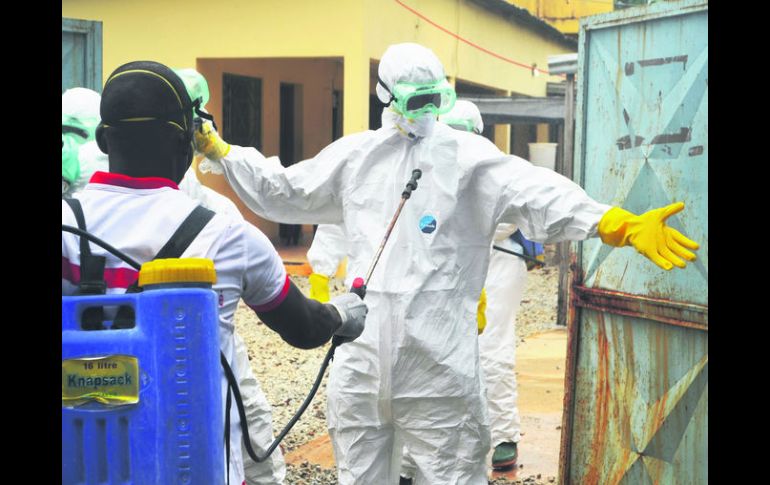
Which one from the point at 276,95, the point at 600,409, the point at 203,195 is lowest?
the point at 600,409

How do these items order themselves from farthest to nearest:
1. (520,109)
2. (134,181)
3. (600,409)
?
1. (520,109)
2. (600,409)
3. (134,181)

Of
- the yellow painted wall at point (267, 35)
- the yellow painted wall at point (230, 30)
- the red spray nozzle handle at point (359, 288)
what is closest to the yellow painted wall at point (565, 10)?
the yellow painted wall at point (267, 35)

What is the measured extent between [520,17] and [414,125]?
47.7 ft

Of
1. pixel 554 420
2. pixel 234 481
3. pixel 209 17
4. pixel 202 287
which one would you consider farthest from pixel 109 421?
→ pixel 209 17

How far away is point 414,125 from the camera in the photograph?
3990 millimetres

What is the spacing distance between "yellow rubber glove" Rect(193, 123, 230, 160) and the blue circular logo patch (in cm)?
84

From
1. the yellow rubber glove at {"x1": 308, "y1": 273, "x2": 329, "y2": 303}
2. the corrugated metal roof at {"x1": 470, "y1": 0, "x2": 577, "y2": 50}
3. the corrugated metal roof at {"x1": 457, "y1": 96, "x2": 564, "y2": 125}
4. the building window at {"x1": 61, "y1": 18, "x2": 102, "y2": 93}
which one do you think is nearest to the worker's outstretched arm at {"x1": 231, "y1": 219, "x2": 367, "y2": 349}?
the yellow rubber glove at {"x1": 308, "y1": 273, "x2": 329, "y2": 303}

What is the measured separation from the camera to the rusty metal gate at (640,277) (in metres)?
3.78

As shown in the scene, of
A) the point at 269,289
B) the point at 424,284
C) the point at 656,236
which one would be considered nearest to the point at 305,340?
the point at 269,289

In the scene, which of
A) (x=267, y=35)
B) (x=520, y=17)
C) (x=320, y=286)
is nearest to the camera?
(x=320, y=286)

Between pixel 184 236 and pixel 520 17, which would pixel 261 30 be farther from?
pixel 184 236

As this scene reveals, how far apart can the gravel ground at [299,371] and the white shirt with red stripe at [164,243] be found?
289 centimetres

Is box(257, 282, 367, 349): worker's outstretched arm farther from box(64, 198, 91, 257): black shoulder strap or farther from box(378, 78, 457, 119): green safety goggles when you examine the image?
box(378, 78, 457, 119): green safety goggles

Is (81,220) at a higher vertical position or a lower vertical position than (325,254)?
higher
